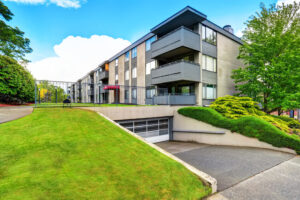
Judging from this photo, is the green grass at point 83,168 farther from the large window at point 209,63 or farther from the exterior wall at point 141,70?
the exterior wall at point 141,70

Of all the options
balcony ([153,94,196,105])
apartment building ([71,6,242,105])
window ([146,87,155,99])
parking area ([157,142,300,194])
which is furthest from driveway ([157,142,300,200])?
window ([146,87,155,99])

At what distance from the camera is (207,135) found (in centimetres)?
1223

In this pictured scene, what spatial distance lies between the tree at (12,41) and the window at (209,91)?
25250mm

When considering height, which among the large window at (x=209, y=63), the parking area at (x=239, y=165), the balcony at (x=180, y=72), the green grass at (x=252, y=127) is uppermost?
the large window at (x=209, y=63)

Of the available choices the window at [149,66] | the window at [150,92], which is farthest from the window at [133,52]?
the window at [150,92]

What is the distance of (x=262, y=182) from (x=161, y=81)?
13.6m

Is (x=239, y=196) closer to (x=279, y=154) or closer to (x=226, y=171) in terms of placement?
(x=226, y=171)

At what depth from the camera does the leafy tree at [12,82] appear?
1556 centimetres

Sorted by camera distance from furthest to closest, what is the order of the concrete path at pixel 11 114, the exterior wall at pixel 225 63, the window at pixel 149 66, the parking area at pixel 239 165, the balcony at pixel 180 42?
1. the window at pixel 149 66
2. the exterior wall at pixel 225 63
3. the balcony at pixel 180 42
4. the concrete path at pixel 11 114
5. the parking area at pixel 239 165

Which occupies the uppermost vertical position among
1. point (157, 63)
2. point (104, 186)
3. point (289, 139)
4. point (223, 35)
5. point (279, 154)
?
point (223, 35)

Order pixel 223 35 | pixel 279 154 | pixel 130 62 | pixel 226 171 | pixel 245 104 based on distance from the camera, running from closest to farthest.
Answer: pixel 226 171 → pixel 279 154 → pixel 245 104 → pixel 223 35 → pixel 130 62

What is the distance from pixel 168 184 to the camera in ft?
11.8

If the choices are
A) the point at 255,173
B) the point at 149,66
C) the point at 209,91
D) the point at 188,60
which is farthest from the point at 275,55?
the point at 255,173

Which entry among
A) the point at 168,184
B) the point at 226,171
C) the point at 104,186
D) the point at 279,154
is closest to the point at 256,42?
the point at 279,154
